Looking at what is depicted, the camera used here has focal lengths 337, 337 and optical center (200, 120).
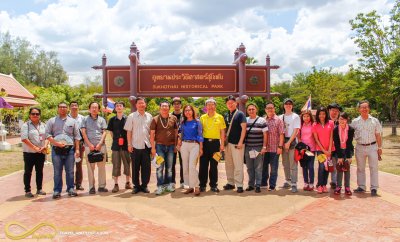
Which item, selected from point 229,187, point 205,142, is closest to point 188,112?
point 205,142

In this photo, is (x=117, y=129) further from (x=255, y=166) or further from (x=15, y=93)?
(x=15, y=93)

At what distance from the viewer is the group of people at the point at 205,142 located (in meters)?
6.16

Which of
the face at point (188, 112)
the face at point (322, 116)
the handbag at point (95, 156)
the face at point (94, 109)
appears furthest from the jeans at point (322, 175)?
the face at point (94, 109)

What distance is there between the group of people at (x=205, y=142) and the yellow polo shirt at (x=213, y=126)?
0.02 metres

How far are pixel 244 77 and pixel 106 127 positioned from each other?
19.3 ft

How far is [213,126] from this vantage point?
6227 millimetres

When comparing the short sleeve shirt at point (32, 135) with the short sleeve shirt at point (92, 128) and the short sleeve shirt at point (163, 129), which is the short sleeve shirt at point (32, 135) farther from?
the short sleeve shirt at point (163, 129)

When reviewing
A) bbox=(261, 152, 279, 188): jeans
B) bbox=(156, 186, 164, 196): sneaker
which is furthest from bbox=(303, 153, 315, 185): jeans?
bbox=(156, 186, 164, 196): sneaker

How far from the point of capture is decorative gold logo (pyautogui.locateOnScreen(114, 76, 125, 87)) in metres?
11.0

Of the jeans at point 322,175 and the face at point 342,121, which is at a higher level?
the face at point 342,121

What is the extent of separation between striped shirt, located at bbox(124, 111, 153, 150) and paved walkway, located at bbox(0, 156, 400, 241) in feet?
3.10

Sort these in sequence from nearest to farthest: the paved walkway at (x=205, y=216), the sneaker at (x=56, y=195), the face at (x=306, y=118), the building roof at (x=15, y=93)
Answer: the paved walkway at (x=205, y=216)
the sneaker at (x=56, y=195)
the face at (x=306, y=118)
the building roof at (x=15, y=93)

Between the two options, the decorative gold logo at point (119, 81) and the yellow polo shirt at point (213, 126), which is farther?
the decorative gold logo at point (119, 81)

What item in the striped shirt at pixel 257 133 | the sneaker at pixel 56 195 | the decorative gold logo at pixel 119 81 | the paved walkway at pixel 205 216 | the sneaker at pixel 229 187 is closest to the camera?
the paved walkway at pixel 205 216
